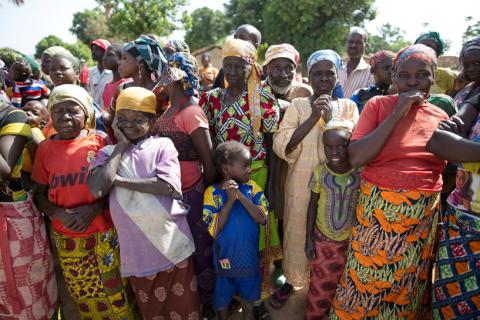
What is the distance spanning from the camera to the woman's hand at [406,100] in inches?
76.7

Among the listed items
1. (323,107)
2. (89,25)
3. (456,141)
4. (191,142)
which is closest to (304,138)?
(323,107)

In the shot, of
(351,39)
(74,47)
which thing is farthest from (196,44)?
(351,39)

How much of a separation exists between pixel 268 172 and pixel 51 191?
5.46ft

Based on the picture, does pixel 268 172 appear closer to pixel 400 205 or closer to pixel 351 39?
pixel 400 205

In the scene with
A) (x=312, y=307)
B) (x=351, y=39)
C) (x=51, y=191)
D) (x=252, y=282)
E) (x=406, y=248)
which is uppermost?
(x=351, y=39)

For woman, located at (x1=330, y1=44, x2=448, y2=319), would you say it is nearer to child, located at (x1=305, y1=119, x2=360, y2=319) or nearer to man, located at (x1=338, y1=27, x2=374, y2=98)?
child, located at (x1=305, y1=119, x2=360, y2=319)

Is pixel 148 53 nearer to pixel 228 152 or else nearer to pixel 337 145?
pixel 228 152

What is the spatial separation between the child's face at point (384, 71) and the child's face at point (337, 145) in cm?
143

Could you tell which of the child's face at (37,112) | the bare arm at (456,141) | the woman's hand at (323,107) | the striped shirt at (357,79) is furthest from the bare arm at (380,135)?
the striped shirt at (357,79)

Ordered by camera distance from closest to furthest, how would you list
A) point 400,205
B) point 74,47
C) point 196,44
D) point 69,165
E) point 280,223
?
1. point 400,205
2. point 69,165
3. point 280,223
4. point 74,47
5. point 196,44

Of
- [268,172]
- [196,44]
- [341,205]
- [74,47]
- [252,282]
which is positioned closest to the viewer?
[341,205]

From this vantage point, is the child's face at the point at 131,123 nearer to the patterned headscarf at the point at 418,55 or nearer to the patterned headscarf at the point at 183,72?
the patterned headscarf at the point at 183,72

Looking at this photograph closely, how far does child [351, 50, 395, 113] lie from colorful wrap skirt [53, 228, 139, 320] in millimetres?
2677

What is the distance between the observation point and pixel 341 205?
8.27ft
